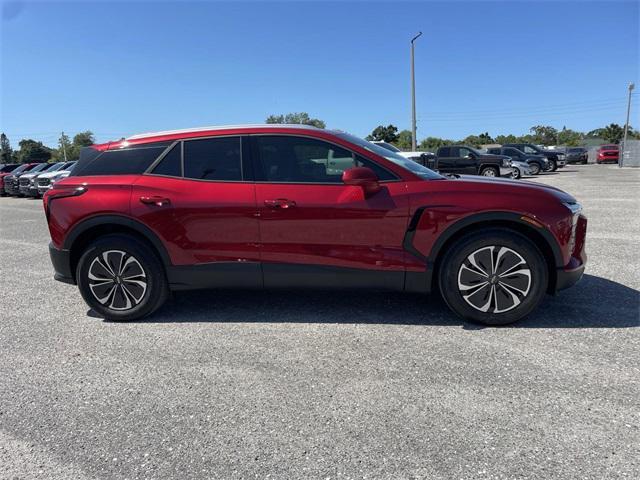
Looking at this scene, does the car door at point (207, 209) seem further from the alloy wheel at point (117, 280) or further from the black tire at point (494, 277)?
the black tire at point (494, 277)

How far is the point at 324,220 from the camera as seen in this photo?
3.86 m

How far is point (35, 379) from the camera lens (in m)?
3.24

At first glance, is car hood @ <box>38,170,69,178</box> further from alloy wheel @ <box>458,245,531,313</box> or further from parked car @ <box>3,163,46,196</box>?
alloy wheel @ <box>458,245,531,313</box>

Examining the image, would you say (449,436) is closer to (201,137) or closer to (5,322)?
(201,137)

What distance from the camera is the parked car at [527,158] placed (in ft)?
79.3

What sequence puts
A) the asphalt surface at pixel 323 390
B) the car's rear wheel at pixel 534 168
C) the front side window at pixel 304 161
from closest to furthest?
the asphalt surface at pixel 323 390 → the front side window at pixel 304 161 → the car's rear wheel at pixel 534 168

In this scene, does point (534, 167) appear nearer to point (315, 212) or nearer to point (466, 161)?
point (466, 161)

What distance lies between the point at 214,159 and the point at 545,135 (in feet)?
348

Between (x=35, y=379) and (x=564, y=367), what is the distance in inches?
147

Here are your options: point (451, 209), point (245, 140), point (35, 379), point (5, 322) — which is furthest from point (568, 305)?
point (5, 322)

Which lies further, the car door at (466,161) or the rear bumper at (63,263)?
the car door at (466,161)

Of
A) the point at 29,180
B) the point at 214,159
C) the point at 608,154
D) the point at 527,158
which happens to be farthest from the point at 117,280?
the point at 608,154

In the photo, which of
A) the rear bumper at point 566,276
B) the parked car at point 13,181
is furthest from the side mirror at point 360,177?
the parked car at point 13,181

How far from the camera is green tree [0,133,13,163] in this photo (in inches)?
3586
